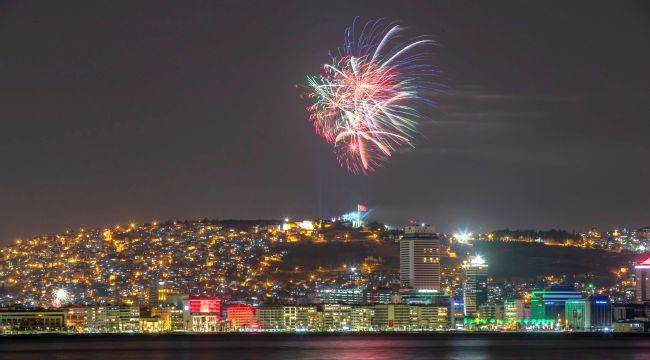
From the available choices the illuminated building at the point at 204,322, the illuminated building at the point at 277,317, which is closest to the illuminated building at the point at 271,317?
the illuminated building at the point at 277,317

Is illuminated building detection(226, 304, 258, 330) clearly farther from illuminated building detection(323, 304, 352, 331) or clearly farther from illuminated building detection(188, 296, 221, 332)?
illuminated building detection(323, 304, 352, 331)

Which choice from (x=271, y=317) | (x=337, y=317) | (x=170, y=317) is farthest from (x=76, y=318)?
(x=337, y=317)

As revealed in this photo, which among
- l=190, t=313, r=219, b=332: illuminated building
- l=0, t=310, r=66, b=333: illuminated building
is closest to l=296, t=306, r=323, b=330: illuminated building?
l=190, t=313, r=219, b=332: illuminated building

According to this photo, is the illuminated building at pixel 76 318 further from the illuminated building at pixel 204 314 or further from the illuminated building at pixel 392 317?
the illuminated building at pixel 392 317

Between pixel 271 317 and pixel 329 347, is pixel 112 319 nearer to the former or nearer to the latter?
pixel 271 317

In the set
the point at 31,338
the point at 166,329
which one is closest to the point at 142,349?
the point at 31,338

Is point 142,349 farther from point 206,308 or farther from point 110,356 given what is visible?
point 206,308
